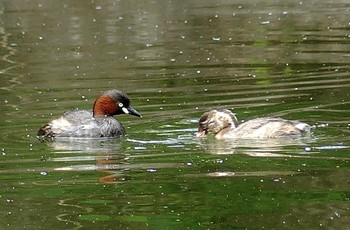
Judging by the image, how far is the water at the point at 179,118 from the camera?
29.2 feet

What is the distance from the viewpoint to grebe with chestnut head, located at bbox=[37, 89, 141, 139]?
12.6 metres

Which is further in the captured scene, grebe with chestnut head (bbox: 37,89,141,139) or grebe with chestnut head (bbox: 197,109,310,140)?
grebe with chestnut head (bbox: 37,89,141,139)

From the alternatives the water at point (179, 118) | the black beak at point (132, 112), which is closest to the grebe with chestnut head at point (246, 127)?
the water at point (179, 118)

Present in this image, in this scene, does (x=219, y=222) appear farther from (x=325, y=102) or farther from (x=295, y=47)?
(x=295, y=47)

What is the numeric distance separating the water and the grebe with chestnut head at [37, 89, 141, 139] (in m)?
0.15

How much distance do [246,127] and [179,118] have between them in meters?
1.25

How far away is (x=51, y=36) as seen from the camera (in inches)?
943

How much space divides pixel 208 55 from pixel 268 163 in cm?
935

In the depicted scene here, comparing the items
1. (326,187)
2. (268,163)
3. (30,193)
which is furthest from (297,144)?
(30,193)

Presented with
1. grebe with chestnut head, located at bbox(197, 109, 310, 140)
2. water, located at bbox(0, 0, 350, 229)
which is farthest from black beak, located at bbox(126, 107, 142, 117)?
grebe with chestnut head, located at bbox(197, 109, 310, 140)

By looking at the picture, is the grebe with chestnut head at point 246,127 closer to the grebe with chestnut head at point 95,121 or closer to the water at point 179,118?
the water at point 179,118

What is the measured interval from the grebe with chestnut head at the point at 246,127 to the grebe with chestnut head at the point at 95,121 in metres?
0.90

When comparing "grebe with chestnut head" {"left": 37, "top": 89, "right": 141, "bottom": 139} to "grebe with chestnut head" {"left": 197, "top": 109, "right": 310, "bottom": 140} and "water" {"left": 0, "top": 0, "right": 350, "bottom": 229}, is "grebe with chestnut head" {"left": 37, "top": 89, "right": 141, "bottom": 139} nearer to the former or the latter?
"water" {"left": 0, "top": 0, "right": 350, "bottom": 229}

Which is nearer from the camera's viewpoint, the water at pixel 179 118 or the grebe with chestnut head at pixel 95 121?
the water at pixel 179 118
